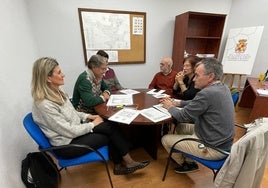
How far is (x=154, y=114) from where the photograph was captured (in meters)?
1.45

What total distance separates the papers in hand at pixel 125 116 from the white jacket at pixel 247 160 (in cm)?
82

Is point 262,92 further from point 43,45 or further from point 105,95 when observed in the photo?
point 43,45

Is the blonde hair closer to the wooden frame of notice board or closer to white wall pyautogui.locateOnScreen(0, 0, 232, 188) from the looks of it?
white wall pyautogui.locateOnScreen(0, 0, 232, 188)

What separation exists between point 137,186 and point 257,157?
112 cm

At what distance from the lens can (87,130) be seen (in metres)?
1.36

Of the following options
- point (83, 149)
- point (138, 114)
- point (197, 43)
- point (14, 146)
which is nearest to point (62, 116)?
point (83, 149)

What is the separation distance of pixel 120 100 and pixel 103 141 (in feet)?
1.97

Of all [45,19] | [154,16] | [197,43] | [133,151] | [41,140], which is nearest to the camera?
[41,140]

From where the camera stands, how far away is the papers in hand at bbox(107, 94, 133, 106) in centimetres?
173

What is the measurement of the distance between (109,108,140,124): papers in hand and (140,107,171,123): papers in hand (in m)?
0.08

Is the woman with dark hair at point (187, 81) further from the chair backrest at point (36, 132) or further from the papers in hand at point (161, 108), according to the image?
the chair backrest at point (36, 132)

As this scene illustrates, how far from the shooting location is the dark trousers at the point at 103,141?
1.23 m

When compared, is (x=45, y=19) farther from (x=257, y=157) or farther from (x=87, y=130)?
(x=257, y=157)

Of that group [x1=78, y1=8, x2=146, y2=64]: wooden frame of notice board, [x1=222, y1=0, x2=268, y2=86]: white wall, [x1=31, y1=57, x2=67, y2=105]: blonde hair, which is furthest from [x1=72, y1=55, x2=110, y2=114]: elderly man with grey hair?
[x1=222, y1=0, x2=268, y2=86]: white wall
